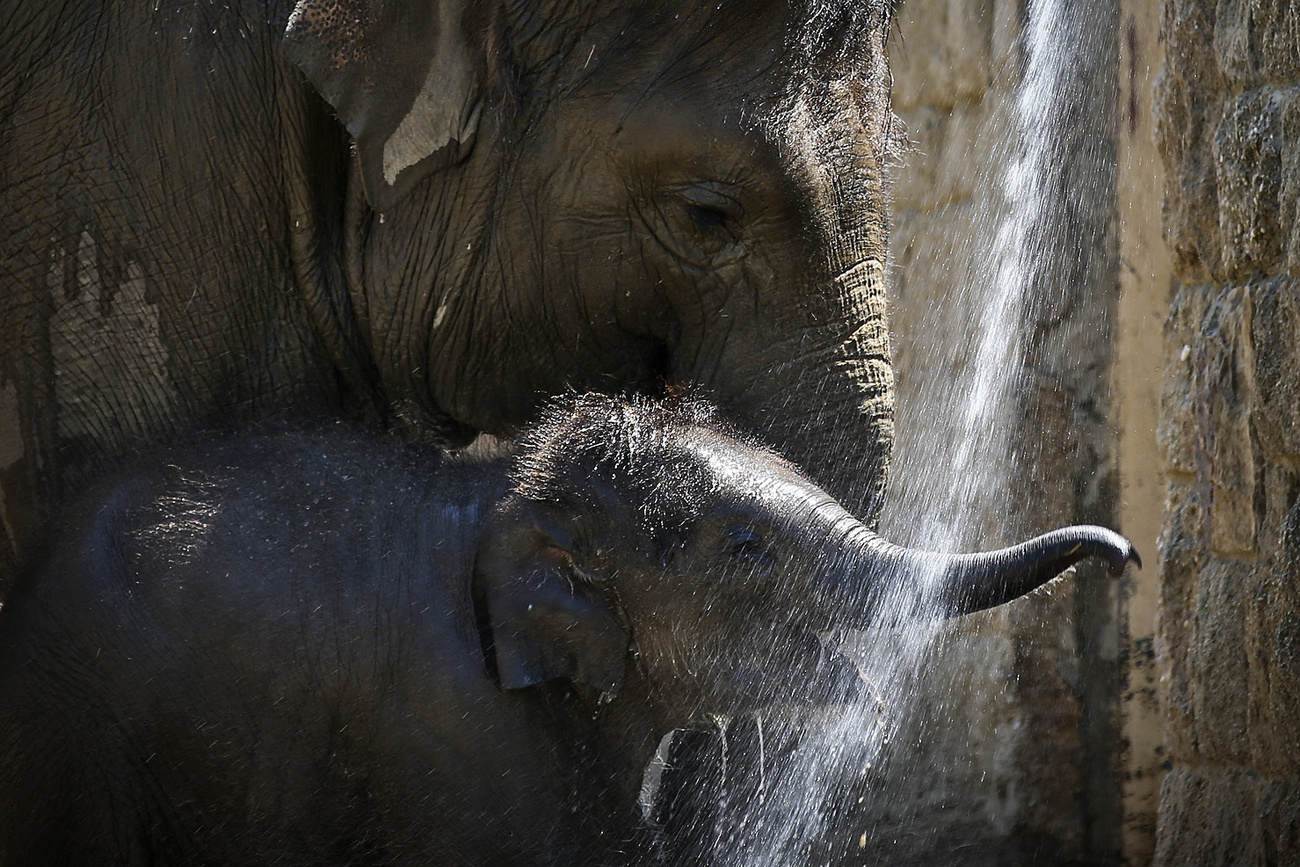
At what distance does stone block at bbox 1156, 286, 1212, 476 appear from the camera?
10.1ft

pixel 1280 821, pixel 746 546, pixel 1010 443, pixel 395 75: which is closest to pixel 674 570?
pixel 746 546

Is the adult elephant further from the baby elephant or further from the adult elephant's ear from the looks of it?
the baby elephant

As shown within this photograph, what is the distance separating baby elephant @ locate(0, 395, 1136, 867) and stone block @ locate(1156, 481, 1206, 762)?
3.25 feet

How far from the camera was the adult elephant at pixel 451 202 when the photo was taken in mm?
2854

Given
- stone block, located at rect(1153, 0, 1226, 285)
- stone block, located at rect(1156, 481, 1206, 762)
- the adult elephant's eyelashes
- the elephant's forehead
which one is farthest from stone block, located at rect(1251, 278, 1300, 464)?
the adult elephant's eyelashes

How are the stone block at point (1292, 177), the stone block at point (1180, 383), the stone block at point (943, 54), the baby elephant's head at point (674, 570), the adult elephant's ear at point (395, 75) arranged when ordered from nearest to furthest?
the baby elephant's head at point (674, 570) → the stone block at point (1292, 177) → the adult elephant's ear at point (395, 75) → the stone block at point (1180, 383) → the stone block at point (943, 54)

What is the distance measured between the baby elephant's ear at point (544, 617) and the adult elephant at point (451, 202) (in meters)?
0.45

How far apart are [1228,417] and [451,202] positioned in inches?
55.6

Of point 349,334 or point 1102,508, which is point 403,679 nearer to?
point 349,334

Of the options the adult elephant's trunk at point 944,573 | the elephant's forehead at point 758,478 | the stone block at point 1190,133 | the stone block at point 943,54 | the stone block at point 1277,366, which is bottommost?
the adult elephant's trunk at point 944,573

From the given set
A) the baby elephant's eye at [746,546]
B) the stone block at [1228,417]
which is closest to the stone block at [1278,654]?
the stone block at [1228,417]

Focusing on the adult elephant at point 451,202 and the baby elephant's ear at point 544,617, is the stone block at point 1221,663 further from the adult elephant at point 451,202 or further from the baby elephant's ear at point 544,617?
the baby elephant's ear at point 544,617

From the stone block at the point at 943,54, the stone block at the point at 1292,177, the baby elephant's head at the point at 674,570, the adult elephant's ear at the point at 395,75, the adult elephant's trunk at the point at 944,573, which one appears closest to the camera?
the adult elephant's trunk at the point at 944,573

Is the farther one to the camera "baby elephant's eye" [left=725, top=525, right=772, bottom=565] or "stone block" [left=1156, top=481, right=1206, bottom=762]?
"stone block" [left=1156, top=481, right=1206, bottom=762]
